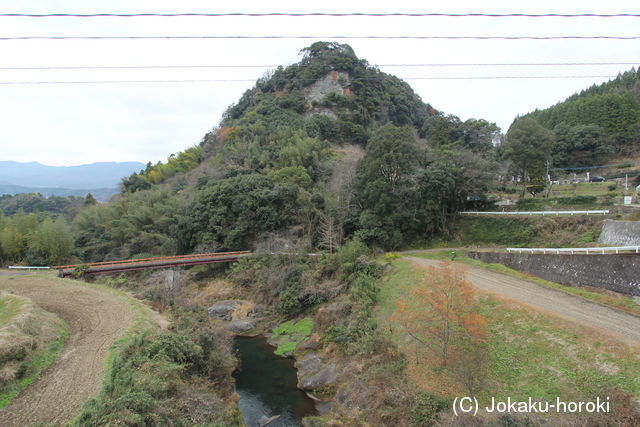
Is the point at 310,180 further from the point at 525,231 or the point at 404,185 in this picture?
the point at 525,231

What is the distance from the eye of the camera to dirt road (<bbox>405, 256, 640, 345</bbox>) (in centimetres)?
1019

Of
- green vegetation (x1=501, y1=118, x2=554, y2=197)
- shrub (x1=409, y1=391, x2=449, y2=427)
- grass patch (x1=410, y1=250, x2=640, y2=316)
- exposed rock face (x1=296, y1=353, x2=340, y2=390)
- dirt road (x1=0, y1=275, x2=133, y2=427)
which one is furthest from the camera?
green vegetation (x1=501, y1=118, x2=554, y2=197)

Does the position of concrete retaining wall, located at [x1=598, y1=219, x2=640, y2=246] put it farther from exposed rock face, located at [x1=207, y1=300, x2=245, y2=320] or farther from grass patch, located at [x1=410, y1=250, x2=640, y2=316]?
exposed rock face, located at [x1=207, y1=300, x2=245, y2=320]

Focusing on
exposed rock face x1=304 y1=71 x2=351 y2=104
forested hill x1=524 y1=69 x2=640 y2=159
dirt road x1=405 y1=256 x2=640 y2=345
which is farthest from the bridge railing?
exposed rock face x1=304 y1=71 x2=351 y2=104

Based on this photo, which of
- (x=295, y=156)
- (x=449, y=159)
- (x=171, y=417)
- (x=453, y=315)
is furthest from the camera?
(x=295, y=156)

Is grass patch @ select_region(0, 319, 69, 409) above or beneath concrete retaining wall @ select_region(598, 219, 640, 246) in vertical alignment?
beneath

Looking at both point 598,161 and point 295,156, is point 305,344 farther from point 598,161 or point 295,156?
point 598,161

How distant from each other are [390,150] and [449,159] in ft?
15.4

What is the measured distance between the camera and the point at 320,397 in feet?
44.7

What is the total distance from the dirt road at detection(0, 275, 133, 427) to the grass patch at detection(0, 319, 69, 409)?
0.46ft

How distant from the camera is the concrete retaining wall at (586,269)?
1270cm

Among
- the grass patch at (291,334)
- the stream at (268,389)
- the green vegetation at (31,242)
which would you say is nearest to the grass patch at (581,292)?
the grass patch at (291,334)

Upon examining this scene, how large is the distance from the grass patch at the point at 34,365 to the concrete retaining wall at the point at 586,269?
20.0m

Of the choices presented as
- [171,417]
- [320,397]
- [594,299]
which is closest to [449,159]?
[594,299]
